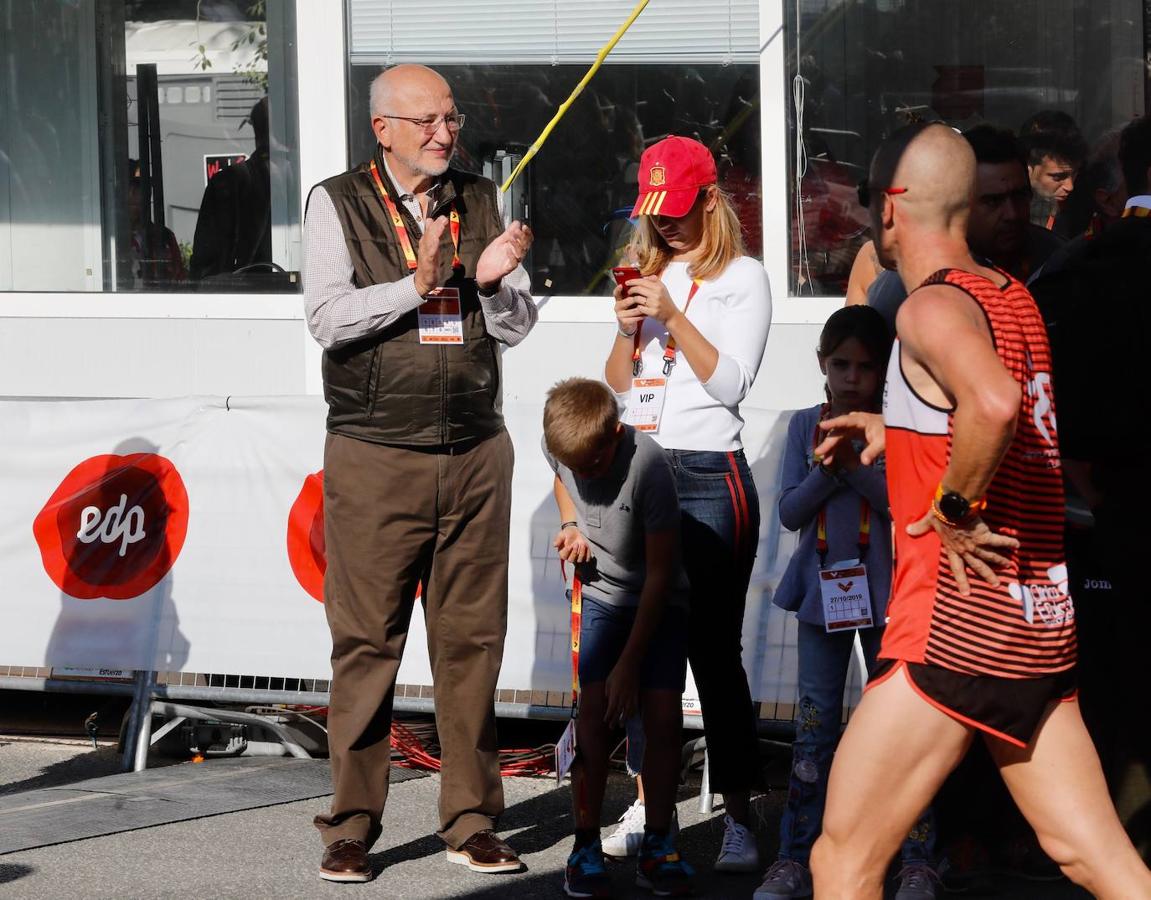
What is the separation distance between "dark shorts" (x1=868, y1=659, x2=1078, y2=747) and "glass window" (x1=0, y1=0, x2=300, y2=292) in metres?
5.53

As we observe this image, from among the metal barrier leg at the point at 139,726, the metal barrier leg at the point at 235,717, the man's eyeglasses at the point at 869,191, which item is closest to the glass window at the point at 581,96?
the metal barrier leg at the point at 235,717

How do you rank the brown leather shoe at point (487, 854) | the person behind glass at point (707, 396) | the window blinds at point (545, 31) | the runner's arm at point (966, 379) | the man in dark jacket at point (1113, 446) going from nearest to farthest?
the runner's arm at point (966, 379), the man in dark jacket at point (1113, 446), the person behind glass at point (707, 396), the brown leather shoe at point (487, 854), the window blinds at point (545, 31)

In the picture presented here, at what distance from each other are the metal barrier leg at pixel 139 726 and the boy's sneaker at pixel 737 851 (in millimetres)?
2417

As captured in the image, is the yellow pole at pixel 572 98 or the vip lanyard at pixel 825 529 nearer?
the vip lanyard at pixel 825 529

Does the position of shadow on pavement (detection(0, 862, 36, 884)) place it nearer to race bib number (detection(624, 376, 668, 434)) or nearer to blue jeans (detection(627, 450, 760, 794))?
blue jeans (detection(627, 450, 760, 794))

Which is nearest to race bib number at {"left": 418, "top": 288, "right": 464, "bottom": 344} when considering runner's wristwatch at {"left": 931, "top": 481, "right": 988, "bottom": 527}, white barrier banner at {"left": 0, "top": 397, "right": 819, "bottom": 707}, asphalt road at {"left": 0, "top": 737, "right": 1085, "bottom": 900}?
white barrier banner at {"left": 0, "top": 397, "right": 819, "bottom": 707}

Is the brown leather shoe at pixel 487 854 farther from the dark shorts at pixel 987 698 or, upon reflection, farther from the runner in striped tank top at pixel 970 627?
the dark shorts at pixel 987 698

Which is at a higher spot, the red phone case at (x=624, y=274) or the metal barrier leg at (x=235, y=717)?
the red phone case at (x=624, y=274)

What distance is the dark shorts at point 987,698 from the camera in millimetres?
3250

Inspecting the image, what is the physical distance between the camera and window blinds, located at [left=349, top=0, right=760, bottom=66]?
7.80 m

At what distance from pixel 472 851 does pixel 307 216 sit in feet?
6.55

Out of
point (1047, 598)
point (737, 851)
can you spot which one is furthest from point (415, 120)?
point (1047, 598)

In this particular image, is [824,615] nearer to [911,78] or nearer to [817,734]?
[817,734]

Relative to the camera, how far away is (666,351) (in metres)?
4.93
